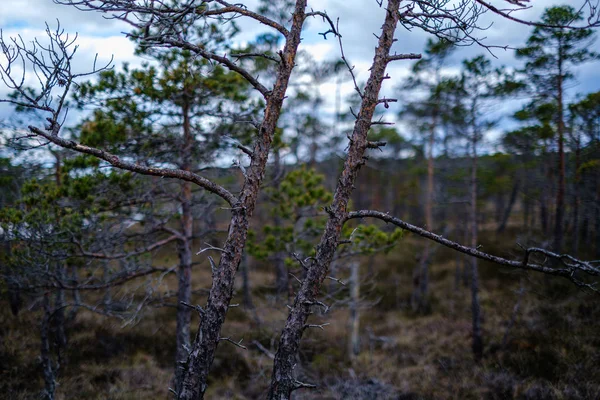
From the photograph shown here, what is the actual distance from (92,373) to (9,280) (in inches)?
135

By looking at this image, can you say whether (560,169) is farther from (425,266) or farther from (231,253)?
(231,253)

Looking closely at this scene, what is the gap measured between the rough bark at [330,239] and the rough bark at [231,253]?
2.48 feet

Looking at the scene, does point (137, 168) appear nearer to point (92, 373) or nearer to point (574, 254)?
point (92, 373)

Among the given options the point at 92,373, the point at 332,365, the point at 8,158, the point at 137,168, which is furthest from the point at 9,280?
the point at 332,365

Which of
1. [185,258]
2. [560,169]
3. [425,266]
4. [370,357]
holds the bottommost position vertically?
[370,357]

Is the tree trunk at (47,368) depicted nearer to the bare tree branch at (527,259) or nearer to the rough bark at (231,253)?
the rough bark at (231,253)

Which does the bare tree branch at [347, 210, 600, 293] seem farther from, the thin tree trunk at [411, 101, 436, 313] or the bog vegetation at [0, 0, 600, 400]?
the thin tree trunk at [411, 101, 436, 313]

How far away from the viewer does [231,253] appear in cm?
411

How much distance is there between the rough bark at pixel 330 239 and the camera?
13.6 ft

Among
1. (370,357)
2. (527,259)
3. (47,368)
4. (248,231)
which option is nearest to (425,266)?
(370,357)

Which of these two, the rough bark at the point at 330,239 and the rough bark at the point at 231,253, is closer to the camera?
the rough bark at the point at 231,253

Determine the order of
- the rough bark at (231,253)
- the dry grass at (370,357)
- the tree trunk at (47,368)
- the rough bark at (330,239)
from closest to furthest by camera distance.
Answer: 1. the rough bark at (231,253)
2. the rough bark at (330,239)
3. the tree trunk at (47,368)
4. the dry grass at (370,357)

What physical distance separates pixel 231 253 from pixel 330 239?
113 cm

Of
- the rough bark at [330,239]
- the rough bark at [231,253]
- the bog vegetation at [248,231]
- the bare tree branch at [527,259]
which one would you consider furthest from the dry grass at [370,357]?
the bare tree branch at [527,259]
